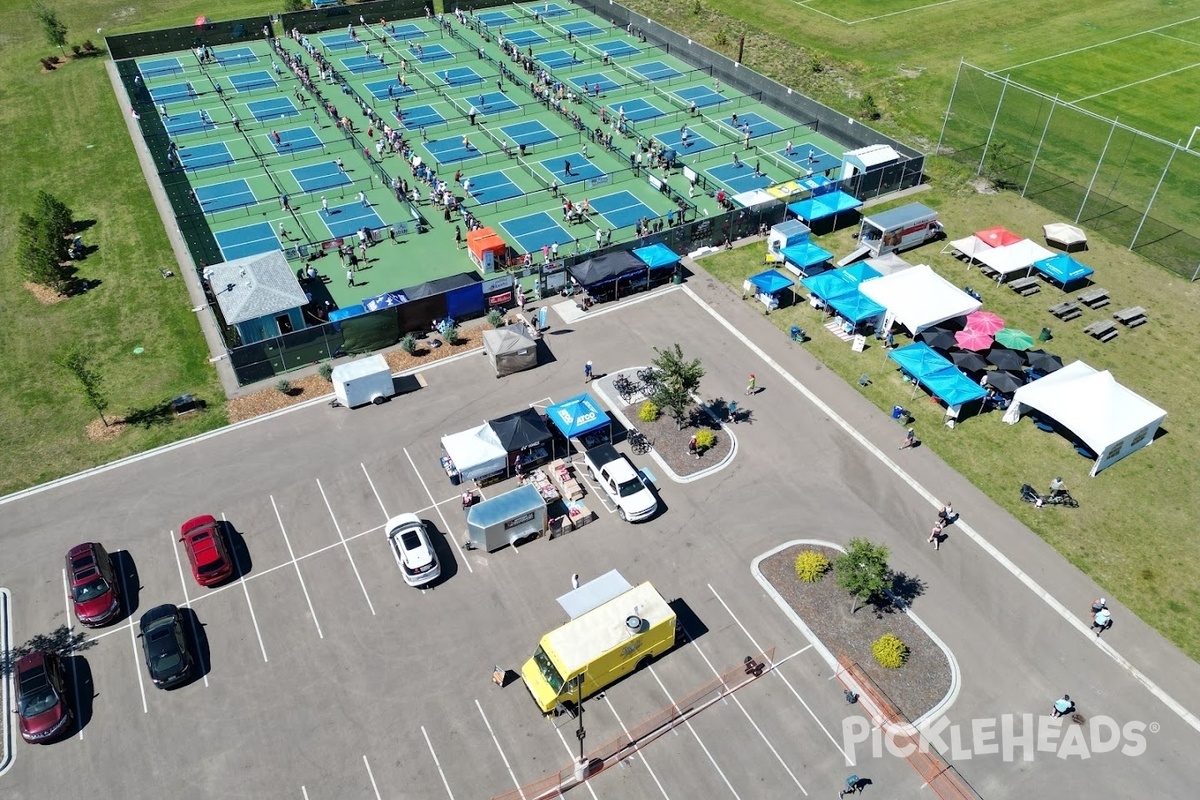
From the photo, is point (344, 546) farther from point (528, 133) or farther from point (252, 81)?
point (252, 81)

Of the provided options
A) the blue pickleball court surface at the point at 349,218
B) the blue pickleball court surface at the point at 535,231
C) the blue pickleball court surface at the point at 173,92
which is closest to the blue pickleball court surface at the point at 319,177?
the blue pickleball court surface at the point at 349,218

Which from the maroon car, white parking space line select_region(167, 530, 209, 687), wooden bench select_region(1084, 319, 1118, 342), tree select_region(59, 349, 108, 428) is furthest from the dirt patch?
tree select_region(59, 349, 108, 428)

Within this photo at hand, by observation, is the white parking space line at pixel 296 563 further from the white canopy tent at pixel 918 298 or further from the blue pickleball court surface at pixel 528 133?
the blue pickleball court surface at pixel 528 133

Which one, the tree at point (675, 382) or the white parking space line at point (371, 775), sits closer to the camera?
the white parking space line at point (371, 775)

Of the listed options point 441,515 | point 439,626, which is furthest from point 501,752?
point 441,515

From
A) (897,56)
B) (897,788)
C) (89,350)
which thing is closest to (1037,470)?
(897,788)

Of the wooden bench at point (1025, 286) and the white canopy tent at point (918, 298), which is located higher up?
the white canopy tent at point (918, 298)

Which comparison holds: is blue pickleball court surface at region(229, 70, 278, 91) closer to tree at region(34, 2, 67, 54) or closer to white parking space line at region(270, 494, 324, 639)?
tree at region(34, 2, 67, 54)
